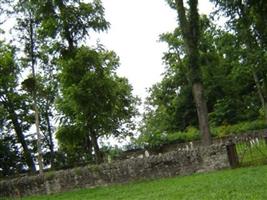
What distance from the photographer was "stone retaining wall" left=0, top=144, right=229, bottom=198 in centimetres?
1919

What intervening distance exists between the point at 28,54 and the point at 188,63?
1253 centimetres

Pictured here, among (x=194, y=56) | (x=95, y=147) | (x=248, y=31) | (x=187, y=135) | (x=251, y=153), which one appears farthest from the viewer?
(x=187, y=135)

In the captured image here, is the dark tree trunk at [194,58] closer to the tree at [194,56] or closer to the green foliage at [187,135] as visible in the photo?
the tree at [194,56]

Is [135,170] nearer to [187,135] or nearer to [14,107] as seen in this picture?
[187,135]

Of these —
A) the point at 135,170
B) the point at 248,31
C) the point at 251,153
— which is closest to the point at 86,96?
the point at 135,170

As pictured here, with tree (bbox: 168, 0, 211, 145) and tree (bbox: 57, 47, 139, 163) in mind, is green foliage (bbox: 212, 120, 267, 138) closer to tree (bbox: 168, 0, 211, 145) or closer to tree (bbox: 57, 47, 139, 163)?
tree (bbox: 57, 47, 139, 163)

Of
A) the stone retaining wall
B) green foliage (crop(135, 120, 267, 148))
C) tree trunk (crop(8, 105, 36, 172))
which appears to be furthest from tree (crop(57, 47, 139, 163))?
tree trunk (crop(8, 105, 36, 172))

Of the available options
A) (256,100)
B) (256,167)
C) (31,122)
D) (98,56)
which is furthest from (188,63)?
(256,100)

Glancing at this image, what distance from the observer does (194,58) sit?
22.4 metres

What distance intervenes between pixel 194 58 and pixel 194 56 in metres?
0.09

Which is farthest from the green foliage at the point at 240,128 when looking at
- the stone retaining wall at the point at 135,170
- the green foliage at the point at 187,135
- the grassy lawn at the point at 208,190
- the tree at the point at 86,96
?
the grassy lawn at the point at 208,190

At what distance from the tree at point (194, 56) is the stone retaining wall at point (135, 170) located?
88.1 inches

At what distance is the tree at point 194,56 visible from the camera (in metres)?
21.7

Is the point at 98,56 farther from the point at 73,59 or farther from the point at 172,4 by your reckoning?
the point at 172,4
